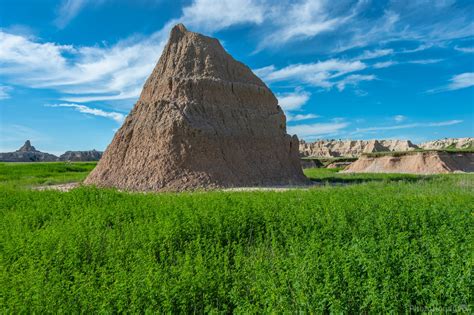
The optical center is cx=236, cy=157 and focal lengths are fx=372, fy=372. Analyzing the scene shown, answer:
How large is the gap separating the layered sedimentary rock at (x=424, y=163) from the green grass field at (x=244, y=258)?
31945mm

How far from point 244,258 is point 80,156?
336 ft

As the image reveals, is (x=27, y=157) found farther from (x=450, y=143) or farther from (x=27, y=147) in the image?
(x=450, y=143)

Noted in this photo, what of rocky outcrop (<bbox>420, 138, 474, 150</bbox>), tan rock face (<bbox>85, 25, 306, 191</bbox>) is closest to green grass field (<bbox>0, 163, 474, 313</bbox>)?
tan rock face (<bbox>85, 25, 306, 191</bbox>)

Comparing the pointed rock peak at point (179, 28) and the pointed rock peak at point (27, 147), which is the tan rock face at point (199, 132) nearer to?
the pointed rock peak at point (179, 28)

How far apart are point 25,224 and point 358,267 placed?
8795mm

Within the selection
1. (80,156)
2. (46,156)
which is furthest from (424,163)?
(46,156)

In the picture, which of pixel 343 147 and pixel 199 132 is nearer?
pixel 199 132

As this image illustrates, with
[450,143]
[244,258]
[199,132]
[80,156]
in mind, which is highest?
[450,143]

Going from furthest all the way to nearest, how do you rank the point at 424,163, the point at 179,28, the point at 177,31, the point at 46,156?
the point at 46,156
the point at 424,163
the point at 179,28
the point at 177,31

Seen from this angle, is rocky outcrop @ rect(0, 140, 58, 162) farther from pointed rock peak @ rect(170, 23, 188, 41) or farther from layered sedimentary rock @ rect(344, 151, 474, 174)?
layered sedimentary rock @ rect(344, 151, 474, 174)

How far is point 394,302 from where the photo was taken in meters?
5.30

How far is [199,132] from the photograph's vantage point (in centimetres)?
2236

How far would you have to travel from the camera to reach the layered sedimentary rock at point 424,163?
4143 cm

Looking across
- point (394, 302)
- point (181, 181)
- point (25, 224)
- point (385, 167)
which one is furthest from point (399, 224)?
point (385, 167)
